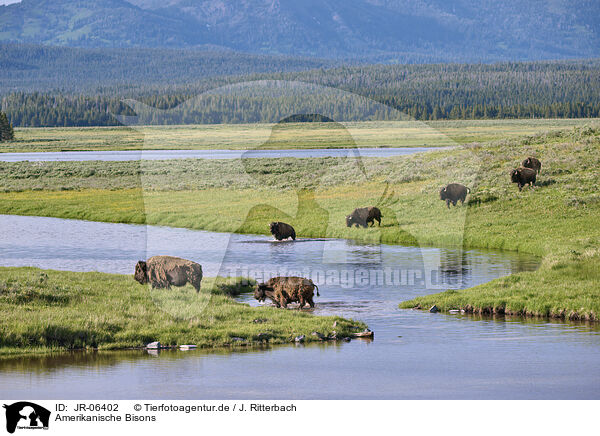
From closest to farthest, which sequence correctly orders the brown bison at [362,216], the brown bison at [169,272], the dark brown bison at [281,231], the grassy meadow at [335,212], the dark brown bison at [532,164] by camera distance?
the grassy meadow at [335,212] → the brown bison at [169,272] → the dark brown bison at [281,231] → the brown bison at [362,216] → the dark brown bison at [532,164]

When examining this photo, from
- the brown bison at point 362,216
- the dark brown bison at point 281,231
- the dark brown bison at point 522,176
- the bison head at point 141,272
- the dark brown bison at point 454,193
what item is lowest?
the bison head at point 141,272

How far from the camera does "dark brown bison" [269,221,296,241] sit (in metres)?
40.6

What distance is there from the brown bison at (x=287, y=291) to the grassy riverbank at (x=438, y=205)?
3258mm

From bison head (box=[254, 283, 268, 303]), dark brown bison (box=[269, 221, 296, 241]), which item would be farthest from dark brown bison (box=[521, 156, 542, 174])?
bison head (box=[254, 283, 268, 303])

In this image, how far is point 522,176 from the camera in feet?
149

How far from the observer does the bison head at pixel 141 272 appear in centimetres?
2502

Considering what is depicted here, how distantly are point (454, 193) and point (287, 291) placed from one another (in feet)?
79.2

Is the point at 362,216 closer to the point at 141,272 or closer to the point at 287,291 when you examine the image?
the point at 141,272

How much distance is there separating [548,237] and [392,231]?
8.59m

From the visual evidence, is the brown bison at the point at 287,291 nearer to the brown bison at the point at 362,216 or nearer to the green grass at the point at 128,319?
the green grass at the point at 128,319

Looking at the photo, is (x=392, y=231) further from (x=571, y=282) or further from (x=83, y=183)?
(x=83, y=183)

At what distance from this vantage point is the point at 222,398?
14.8 metres
